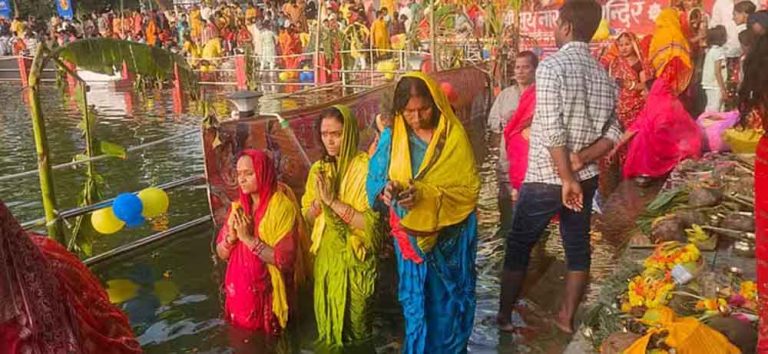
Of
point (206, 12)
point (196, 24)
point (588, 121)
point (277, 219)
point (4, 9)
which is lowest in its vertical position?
point (277, 219)

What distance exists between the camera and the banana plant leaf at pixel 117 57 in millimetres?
4473

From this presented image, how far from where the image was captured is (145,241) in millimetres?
6047

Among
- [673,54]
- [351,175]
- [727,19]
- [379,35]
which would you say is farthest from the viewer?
[379,35]

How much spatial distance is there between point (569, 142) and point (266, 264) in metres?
1.81

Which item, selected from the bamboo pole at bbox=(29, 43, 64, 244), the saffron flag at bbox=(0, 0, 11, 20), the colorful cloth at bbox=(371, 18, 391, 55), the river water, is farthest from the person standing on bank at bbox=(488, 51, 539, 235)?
the saffron flag at bbox=(0, 0, 11, 20)

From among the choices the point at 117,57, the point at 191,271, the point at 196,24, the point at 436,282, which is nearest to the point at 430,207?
the point at 436,282

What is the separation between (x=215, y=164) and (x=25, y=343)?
3.00 meters

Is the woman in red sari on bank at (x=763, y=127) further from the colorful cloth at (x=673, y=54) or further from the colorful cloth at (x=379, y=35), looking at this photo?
the colorful cloth at (x=379, y=35)

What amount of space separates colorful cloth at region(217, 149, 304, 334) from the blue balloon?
0.89 metres

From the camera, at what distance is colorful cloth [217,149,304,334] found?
4094 millimetres

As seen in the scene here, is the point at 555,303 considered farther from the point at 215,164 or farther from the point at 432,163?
the point at 215,164

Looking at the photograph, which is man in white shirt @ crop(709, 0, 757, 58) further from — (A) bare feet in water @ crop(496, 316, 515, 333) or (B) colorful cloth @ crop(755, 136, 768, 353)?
(B) colorful cloth @ crop(755, 136, 768, 353)

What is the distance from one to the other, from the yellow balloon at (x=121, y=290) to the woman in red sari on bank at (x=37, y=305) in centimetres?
246

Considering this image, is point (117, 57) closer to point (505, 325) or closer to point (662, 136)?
point (505, 325)
